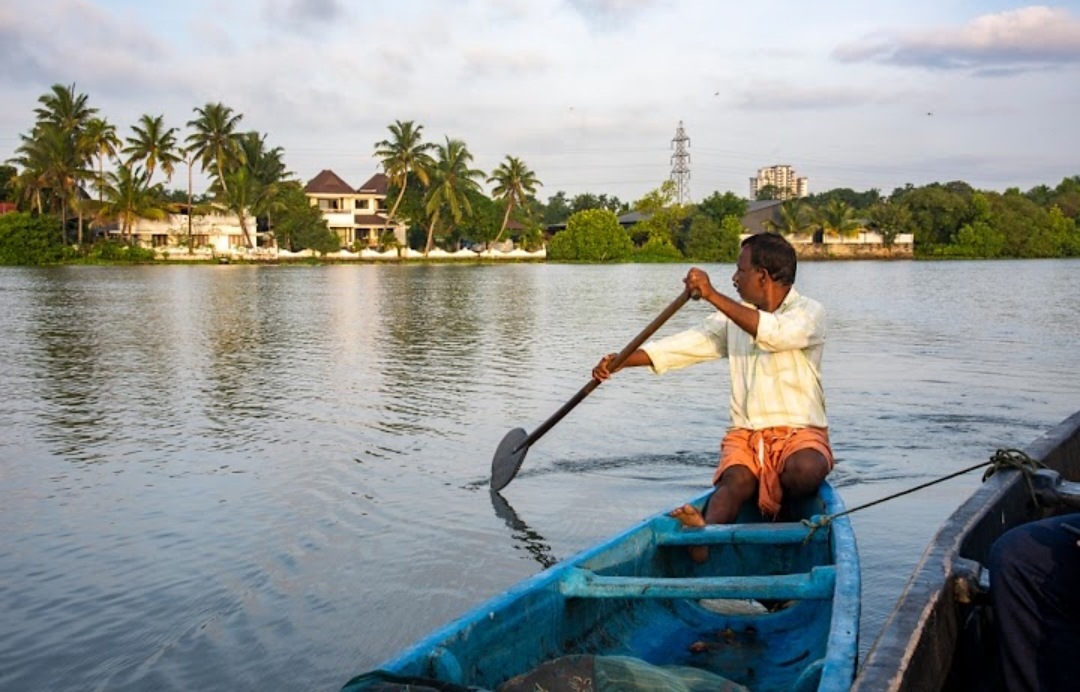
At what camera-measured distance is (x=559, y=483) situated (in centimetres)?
776

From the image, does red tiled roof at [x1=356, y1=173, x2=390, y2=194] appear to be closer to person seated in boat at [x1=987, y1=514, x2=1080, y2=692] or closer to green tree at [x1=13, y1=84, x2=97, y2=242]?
green tree at [x1=13, y1=84, x2=97, y2=242]

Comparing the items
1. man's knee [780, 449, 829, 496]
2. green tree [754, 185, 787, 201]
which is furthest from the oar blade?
green tree [754, 185, 787, 201]

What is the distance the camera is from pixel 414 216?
69.8 meters

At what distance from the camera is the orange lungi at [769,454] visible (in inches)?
191

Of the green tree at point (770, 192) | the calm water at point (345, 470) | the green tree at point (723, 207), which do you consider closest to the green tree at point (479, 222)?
the green tree at point (723, 207)

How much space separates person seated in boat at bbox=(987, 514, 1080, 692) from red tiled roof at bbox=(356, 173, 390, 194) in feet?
242

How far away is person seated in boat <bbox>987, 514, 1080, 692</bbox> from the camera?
8.39ft

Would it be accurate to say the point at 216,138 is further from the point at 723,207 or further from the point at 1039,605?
the point at 1039,605

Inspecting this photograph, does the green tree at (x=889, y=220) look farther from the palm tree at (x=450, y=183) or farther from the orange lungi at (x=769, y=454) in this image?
the orange lungi at (x=769, y=454)

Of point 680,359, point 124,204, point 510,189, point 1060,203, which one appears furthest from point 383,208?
point 680,359

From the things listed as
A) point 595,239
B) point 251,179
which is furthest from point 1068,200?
point 251,179

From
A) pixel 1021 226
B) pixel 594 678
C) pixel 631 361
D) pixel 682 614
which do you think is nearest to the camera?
pixel 594 678

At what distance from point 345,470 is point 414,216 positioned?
6278 centimetres

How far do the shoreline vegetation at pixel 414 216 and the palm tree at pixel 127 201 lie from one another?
110mm
